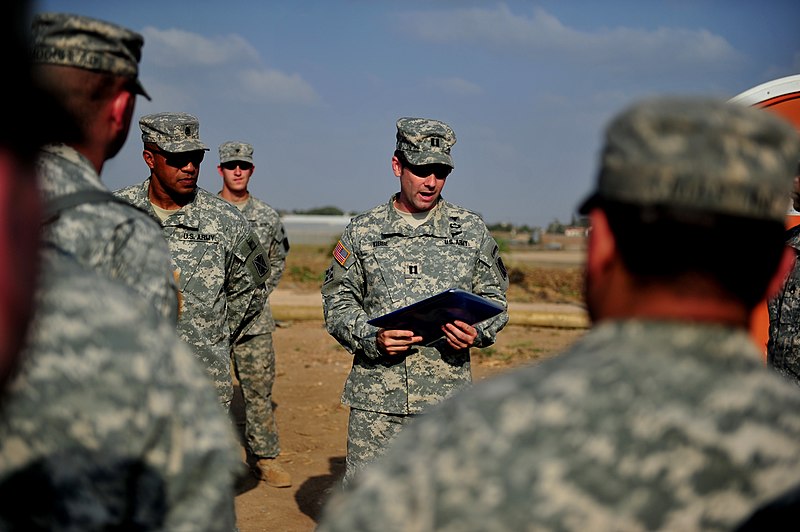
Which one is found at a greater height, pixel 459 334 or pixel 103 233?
pixel 103 233

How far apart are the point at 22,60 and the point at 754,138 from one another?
46.8 inches

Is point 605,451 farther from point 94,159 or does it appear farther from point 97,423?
point 94,159

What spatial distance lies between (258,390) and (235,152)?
2924 mm

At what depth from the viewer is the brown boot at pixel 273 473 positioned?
270 inches

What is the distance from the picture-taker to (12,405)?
1602 mm

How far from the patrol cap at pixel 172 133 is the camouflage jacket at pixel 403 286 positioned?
1225 millimetres

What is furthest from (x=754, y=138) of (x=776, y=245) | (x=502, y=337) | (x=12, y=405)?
(x=502, y=337)

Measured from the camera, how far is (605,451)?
4.75 feet

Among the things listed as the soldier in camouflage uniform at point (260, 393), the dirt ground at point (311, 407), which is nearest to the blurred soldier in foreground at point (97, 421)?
the dirt ground at point (311, 407)

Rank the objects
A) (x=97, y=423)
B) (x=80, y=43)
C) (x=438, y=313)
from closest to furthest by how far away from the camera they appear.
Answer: (x=97, y=423)
(x=80, y=43)
(x=438, y=313)

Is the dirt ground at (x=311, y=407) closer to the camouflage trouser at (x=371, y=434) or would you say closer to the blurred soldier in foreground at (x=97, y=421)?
the camouflage trouser at (x=371, y=434)

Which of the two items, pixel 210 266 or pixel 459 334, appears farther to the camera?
pixel 210 266

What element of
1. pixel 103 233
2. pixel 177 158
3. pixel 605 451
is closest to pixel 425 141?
pixel 177 158

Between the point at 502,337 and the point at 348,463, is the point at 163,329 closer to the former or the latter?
the point at 348,463
